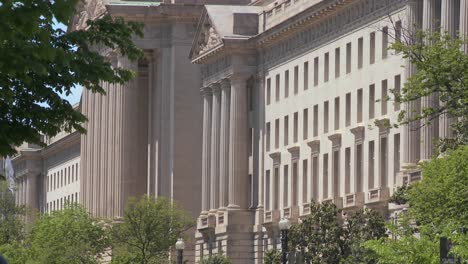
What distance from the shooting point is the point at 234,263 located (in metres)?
133

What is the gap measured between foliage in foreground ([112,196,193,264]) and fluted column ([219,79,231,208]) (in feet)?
31.4

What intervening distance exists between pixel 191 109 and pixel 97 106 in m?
22.4

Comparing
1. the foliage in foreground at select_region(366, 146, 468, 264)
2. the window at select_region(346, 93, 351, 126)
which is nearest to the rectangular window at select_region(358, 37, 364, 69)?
the window at select_region(346, 93, 351, 126)

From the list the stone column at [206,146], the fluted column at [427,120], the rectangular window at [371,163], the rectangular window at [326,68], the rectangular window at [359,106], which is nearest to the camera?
the fluted column at [427,120]

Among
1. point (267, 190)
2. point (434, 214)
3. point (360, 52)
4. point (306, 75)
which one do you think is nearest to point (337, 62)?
point (360, 52)

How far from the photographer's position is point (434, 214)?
62719 millimetres

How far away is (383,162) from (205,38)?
38.3 m

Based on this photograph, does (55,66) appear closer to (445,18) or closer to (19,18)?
(19,18)

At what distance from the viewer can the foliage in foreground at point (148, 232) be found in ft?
406

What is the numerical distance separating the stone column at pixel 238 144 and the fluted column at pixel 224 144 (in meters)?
0.80

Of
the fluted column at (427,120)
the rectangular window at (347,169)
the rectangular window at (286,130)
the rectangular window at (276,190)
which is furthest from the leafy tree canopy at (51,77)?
the rectangular window at (276,190)

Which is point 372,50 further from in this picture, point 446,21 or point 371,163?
point 446,21

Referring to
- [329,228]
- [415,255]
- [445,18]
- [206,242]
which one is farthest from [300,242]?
[206,242]

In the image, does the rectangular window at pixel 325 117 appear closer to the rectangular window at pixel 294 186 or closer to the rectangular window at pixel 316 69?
the rectangular window at pixel 316 69
